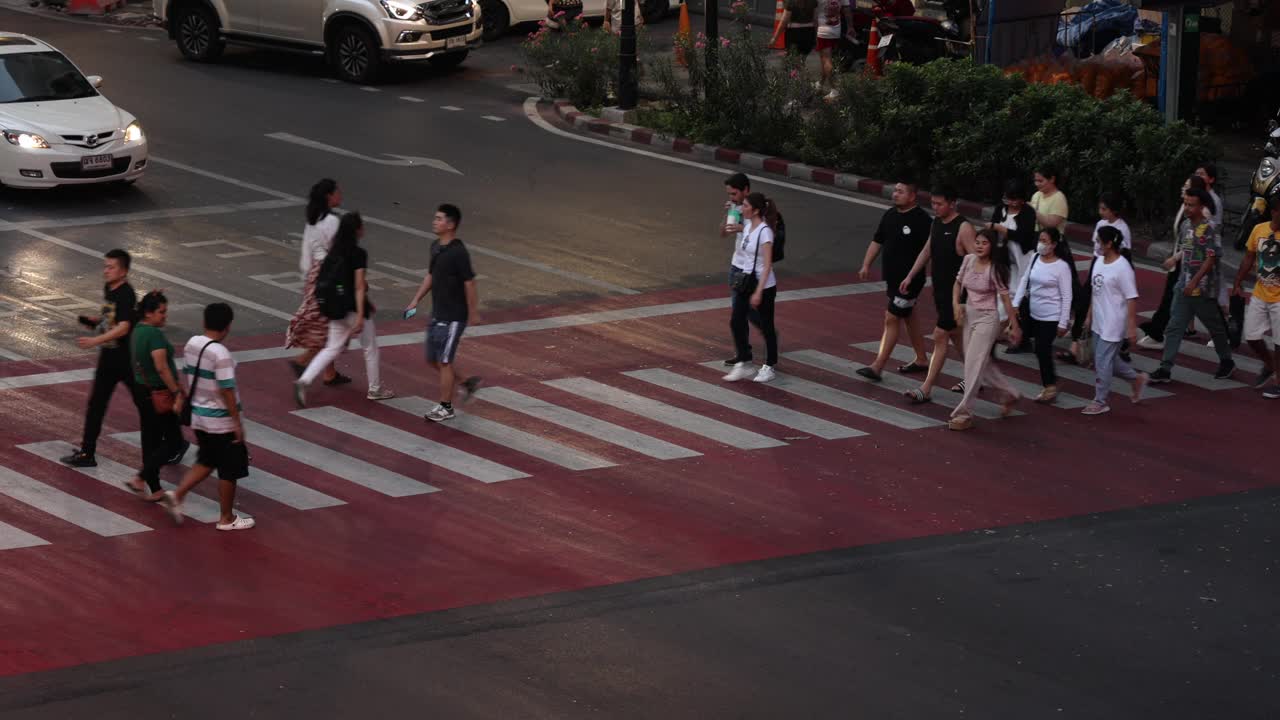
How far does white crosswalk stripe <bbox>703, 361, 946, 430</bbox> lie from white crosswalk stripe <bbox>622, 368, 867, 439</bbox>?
407mm

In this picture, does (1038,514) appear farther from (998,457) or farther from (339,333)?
(339,333)

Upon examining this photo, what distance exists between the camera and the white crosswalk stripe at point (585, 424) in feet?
45.3

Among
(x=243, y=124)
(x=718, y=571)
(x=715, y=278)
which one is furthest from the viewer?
(x=243, y=124)

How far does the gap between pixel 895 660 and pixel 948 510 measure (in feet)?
9.22

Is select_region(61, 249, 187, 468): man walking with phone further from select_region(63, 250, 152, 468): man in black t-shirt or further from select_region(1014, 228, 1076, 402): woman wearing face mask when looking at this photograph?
select_region(1014, 228, 1076, 402): woman wearing face mask

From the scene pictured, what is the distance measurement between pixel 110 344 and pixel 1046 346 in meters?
7.66

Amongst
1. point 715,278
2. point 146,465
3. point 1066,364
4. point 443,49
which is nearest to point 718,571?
point 146,465

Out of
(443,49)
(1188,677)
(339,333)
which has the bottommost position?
(1188,677)

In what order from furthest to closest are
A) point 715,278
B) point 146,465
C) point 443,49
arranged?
point 443,49
point 715,278
point 146,465

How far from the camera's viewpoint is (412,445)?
1392 cm

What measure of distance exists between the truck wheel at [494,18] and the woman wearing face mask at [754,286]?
752 inches

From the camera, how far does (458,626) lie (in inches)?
409

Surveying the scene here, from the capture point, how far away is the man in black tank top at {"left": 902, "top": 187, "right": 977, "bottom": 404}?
1484 centimetres

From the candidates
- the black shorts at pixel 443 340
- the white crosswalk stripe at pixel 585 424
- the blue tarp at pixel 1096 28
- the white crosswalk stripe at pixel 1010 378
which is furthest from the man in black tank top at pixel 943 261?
the blue tarp at pixel 1096 28
